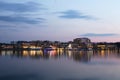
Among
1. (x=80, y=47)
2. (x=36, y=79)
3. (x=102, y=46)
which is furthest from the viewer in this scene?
(x=102, y=46)

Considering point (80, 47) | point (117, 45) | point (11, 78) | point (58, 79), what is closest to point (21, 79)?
point (11, 78)

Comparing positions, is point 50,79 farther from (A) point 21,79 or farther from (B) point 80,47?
(B) point 80,47

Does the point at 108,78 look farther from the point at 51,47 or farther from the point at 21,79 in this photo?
the point at 51,47

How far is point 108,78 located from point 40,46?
11560 cm

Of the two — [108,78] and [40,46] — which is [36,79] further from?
[40,46]

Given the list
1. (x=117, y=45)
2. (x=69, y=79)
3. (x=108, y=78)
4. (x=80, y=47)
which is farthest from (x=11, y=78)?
(x=117, y=45)

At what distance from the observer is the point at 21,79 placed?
17.4m

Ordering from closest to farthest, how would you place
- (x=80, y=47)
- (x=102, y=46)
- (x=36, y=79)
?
(x=36, y=79), (x=80, y=47), (x=102, y=46)

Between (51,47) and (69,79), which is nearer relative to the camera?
(69,79)

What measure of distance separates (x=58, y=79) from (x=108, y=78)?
317 centimetres

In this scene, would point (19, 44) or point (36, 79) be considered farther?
point (19, 44)

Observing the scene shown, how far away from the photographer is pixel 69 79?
56.5ft

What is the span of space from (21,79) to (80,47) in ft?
367

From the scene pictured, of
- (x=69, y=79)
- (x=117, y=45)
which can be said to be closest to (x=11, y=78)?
(x=69, y=79)
